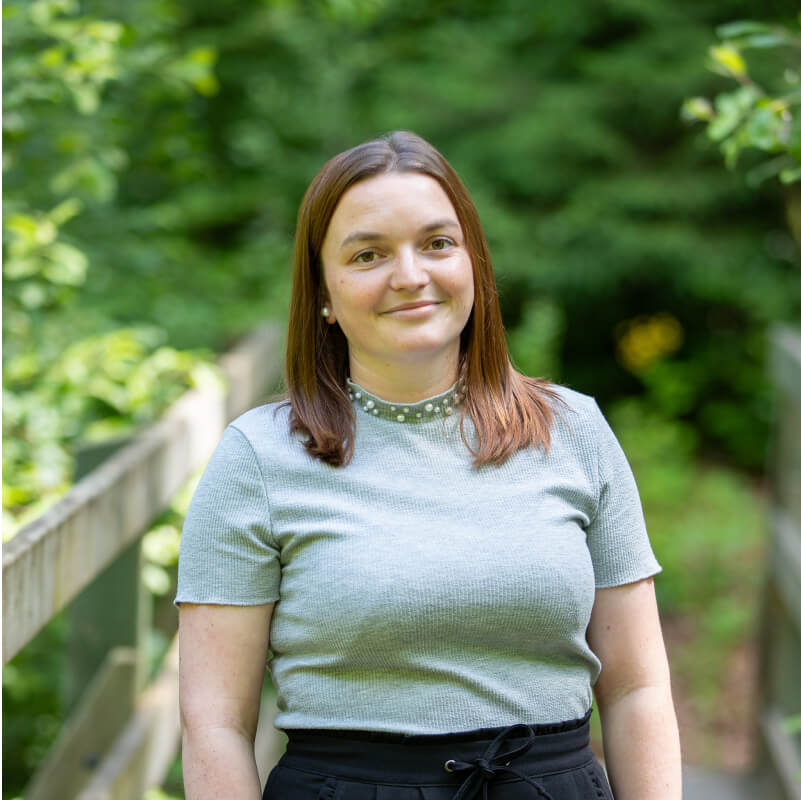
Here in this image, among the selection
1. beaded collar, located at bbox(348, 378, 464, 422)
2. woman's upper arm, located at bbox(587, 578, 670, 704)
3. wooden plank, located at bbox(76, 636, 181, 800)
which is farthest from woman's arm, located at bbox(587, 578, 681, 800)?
wooden plank, located at bbox(76, 636, 181, 800)

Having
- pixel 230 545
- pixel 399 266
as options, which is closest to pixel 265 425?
pixel 230 545

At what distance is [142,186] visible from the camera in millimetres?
5688

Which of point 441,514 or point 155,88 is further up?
point 155,88

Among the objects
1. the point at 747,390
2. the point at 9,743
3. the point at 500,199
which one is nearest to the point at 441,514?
the point at 9,743

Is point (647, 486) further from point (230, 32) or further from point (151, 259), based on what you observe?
point (151, 259)

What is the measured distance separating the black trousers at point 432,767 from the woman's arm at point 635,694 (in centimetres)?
12

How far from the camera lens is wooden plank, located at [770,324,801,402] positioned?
12.5ft

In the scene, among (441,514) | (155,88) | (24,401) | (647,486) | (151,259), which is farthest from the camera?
(647,486)

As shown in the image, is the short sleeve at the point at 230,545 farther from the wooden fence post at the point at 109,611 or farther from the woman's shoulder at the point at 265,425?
the wooden fence post at the point at 109,611

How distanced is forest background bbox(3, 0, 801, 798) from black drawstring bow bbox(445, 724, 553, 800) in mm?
1390

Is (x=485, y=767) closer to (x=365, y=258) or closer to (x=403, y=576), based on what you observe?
(x=403, y=576)

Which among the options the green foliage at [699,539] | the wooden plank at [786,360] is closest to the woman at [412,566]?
the wooden plank at [786,360]

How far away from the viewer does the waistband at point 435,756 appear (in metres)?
1.64

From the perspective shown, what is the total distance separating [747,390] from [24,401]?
25.1 ft
